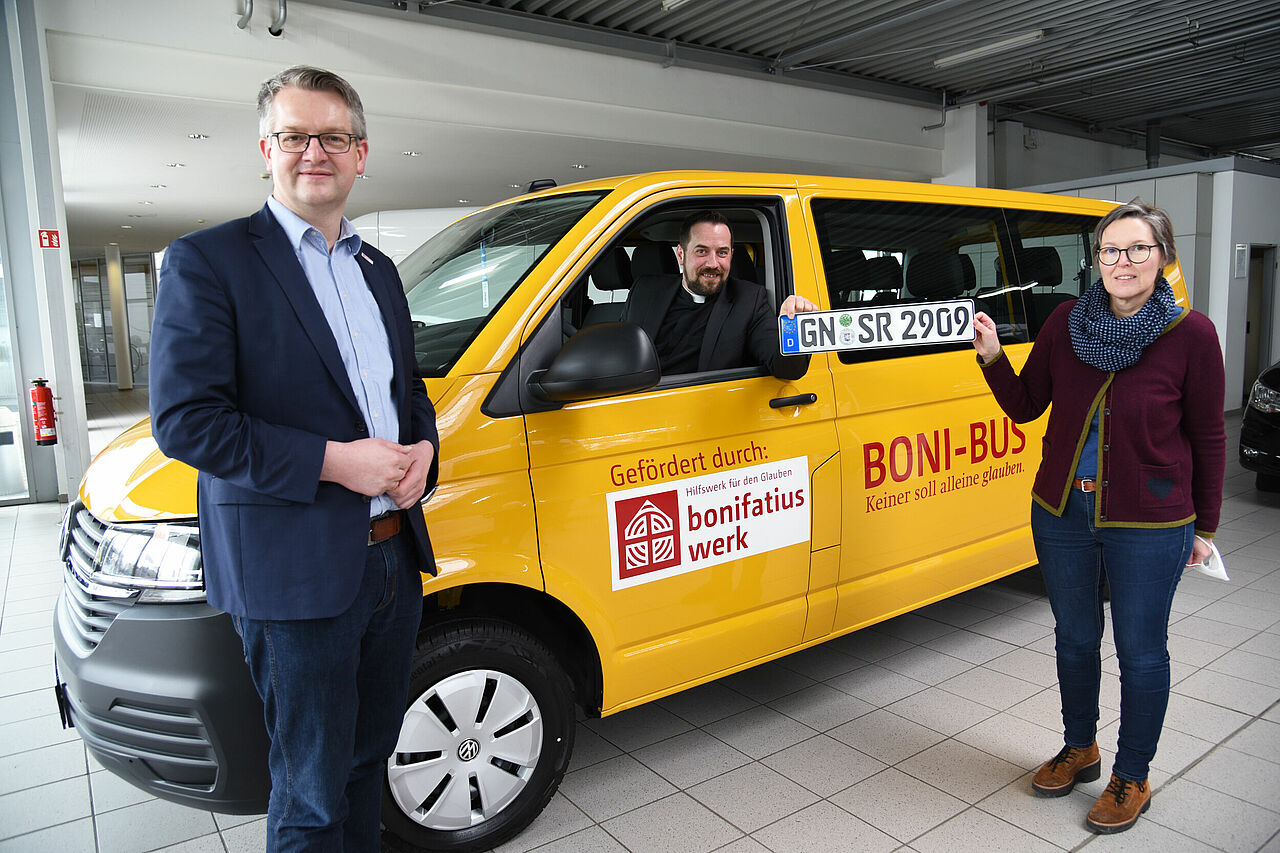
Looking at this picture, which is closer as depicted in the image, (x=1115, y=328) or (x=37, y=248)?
(x=1115, y=328)

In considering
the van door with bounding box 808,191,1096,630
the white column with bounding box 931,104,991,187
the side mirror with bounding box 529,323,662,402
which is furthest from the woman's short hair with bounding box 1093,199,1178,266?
the white column with bounding box 931,104,991,187

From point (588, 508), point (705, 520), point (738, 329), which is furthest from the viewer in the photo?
point (738, 329)

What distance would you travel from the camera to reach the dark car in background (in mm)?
6078

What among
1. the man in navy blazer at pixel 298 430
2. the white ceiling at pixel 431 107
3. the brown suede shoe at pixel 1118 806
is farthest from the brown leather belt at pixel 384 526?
the white ceiling at pixel 431 107

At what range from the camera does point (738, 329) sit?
277 centimetres

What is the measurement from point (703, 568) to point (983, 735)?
1299 mm

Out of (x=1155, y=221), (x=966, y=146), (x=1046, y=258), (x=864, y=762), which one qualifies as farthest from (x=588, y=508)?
(x=966, y=146)

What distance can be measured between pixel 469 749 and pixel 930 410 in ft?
6.72

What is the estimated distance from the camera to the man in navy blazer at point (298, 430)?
1.42m

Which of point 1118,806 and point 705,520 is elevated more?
point 705,520

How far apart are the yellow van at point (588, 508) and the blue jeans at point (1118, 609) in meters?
0.68

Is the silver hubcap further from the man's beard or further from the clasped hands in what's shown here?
the man's beard

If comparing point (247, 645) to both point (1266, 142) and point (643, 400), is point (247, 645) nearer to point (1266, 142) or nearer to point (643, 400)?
point (643, 400)

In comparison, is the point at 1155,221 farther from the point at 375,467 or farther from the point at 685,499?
the point at 375,467
